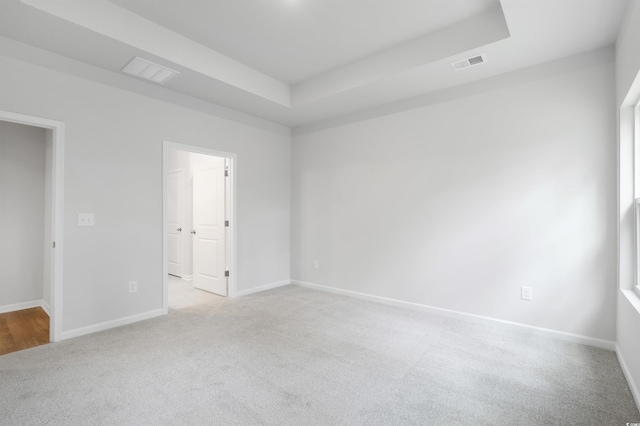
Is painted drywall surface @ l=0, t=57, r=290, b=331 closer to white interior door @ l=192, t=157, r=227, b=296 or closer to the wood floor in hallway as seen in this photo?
the wood floor in hallway

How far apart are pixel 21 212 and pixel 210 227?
7.49 feet

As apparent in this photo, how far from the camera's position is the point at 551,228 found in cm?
294

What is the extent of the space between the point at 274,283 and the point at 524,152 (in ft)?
12.3

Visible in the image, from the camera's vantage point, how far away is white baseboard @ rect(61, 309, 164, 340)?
295 centimetres

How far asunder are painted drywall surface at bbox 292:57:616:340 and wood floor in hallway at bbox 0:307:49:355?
10.9 ft

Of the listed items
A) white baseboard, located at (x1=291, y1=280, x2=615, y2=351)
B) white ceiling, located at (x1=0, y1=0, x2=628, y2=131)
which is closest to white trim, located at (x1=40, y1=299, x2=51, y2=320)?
white ceiling, located at (x1=0, y1=0, x2=628, y2=131)

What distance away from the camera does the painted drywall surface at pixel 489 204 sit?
2.76m

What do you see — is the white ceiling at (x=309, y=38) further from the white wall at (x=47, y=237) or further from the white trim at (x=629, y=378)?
the white trim at (x=629, y=378)

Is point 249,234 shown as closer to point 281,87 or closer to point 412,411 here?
point 281,87

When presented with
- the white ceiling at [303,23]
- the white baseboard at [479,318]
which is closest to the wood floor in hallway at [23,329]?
the white ceiling at [303,23]

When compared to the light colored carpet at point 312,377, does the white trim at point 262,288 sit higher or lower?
higher

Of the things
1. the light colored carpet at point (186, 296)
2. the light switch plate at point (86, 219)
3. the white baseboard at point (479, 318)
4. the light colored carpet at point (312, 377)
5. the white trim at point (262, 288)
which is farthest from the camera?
the white trim at point (262, 288)

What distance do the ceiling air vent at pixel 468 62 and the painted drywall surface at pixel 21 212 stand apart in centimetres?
507

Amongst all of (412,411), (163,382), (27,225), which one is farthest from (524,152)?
(27,225)
